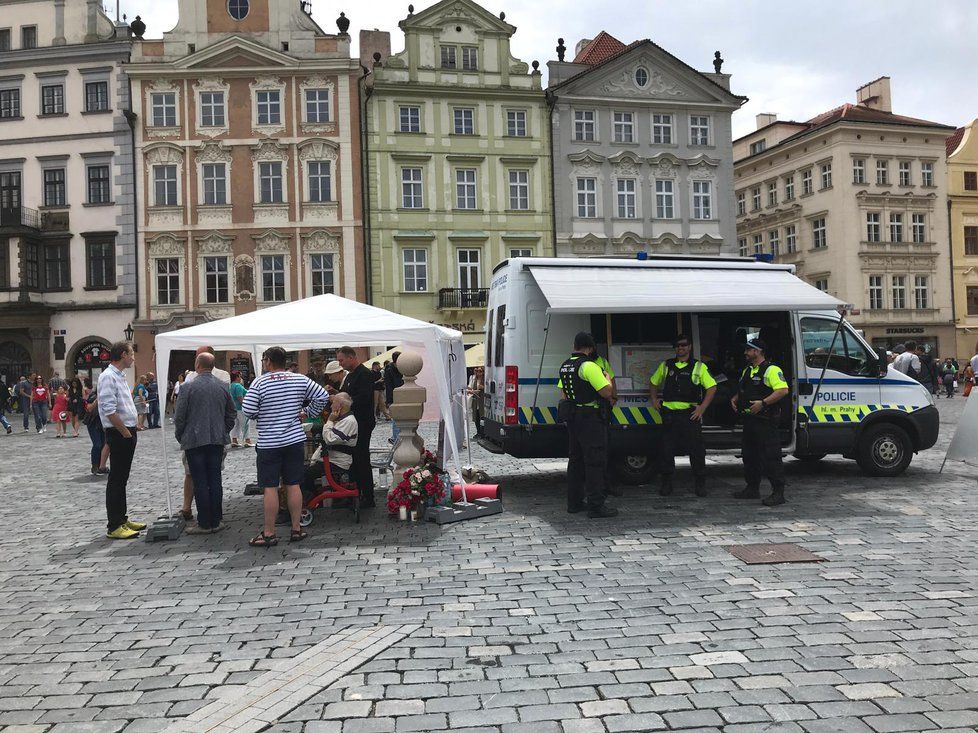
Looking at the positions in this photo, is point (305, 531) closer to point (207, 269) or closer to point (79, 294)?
point (207, 269)

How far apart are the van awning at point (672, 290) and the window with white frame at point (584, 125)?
1081 inches

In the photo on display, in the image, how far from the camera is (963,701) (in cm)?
393

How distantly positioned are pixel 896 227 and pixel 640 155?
53.7ft

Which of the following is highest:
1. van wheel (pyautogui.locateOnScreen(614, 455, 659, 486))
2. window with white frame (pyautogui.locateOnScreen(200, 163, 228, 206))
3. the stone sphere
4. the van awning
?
window with white frame (pyautogui.locateOnScreen(200, 163, 228, 206))

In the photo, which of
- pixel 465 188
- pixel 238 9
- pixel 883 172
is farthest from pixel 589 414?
pixel 883 172

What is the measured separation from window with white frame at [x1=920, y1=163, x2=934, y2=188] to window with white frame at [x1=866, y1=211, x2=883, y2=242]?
364cm

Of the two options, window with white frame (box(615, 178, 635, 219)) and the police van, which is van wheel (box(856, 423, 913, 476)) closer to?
the police van

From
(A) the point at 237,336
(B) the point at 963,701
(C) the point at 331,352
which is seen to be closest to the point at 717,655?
(B) the point at 963,701

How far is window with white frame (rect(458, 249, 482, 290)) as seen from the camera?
3572 cm

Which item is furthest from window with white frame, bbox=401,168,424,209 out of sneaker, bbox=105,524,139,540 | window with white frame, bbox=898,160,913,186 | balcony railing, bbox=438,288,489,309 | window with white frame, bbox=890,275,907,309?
sneaker, bbox=105,524,139,540

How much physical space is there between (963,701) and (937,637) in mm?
920

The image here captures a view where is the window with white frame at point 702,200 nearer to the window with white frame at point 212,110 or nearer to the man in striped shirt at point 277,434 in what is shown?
the window with white frame at point 212,110

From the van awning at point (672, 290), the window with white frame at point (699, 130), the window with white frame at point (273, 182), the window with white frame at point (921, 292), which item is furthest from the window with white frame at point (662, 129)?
the van awning at point (672, 290)

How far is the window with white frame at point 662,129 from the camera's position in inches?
1487
